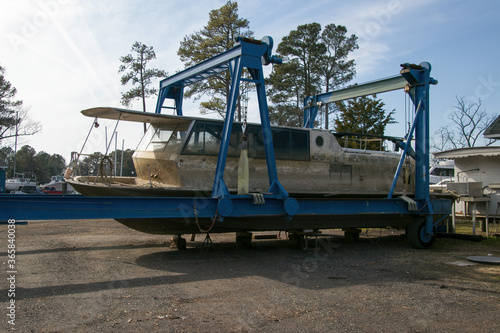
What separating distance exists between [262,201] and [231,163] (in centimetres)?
163

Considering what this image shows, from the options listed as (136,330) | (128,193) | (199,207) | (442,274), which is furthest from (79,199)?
(442,274)

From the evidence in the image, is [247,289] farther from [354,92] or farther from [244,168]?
[354,92]

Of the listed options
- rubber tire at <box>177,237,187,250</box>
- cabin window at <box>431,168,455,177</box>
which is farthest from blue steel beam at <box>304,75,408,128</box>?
cabin window at <box>431,168,455,177</box>

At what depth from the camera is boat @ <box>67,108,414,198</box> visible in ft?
29.0

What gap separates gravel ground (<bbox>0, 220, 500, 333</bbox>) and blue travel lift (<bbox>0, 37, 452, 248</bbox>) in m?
0.98

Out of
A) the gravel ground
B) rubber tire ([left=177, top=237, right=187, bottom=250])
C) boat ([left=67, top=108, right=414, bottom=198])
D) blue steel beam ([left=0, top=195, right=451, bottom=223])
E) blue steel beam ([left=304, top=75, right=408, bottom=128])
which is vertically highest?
blue steel beam ([left=304, top=75, right=408, bottom=128])

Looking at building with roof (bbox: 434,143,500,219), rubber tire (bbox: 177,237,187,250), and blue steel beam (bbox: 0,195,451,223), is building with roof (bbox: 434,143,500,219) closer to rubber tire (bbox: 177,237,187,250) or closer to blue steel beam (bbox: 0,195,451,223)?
blue steel beam (bbox: 0,195,451,223)

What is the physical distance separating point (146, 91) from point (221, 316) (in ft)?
94.0

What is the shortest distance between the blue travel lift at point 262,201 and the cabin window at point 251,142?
3.04ft

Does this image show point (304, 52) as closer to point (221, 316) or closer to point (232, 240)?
point (232, 240)

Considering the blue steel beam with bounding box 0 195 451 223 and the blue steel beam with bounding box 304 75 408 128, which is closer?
the blue steel beam with bounding box 0 195 451 223

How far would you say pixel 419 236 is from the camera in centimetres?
1124

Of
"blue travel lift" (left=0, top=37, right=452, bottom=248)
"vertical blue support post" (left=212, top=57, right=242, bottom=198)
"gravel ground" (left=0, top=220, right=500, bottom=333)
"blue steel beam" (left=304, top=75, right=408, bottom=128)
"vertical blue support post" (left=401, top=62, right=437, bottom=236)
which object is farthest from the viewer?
"blue steel beam" (left=304, top=75, right=408, bottom=128)

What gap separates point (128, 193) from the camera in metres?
8.45
